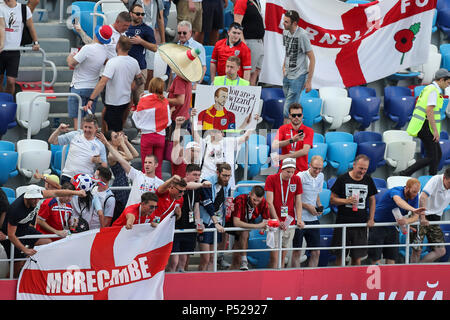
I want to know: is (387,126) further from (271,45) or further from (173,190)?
(173,190)

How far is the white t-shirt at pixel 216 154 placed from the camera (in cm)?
1221

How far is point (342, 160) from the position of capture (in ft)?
47.5

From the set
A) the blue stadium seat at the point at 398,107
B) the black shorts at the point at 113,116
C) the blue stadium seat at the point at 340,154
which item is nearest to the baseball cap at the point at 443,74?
the blue stadium seat at the point at 398,107

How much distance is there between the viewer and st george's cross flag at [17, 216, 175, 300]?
1137cm

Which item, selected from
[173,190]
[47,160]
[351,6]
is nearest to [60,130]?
[47,160]

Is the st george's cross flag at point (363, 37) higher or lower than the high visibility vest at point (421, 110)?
higher

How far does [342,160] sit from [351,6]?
2.39 meters

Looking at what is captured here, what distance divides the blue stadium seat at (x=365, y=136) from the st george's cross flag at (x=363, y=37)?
0.78 metres

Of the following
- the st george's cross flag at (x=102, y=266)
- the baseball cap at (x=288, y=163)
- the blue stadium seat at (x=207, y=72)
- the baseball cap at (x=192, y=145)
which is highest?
the blue stadium seat at (x=207, y=72)

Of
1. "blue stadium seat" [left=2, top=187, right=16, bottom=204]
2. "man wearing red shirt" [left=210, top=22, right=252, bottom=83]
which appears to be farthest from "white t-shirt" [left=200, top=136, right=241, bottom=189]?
"blue stadium seat" [left=2, top=187, right=16, bottom=204]

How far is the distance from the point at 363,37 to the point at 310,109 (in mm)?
1486

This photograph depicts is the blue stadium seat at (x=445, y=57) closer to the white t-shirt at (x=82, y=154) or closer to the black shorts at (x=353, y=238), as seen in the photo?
the black shorts at (x=353, y=238)

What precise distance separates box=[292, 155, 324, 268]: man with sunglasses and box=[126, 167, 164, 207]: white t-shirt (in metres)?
1.82
